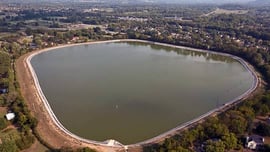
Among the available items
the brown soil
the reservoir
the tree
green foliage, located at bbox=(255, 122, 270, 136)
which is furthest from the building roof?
green foliage, located at bbox=(255, 122, 270, 136)

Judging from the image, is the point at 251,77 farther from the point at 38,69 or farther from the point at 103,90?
the point at 38,69

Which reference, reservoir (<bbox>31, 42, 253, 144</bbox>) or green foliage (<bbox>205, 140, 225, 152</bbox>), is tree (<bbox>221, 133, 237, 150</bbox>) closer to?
green foliage (<bbox>205, 140, 225, 152</bbox>)

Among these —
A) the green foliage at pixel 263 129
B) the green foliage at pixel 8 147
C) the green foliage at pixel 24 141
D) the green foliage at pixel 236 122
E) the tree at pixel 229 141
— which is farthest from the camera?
the green foliage at pixel 263 129

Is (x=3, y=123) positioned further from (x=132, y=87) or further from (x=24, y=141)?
(x=132, y=87)

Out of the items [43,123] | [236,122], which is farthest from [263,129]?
[43,123]

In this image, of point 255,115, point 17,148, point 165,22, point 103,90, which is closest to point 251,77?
point 255,115

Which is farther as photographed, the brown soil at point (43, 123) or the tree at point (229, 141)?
the brown soil at point (43, 123)

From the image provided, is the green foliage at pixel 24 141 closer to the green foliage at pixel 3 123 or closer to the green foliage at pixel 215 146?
the green foliage at pixel 3 123

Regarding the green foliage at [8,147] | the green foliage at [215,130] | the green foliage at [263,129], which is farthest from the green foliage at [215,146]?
the green foliage at [8,147]

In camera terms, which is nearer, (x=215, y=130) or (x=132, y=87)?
(x=215, y=130)
